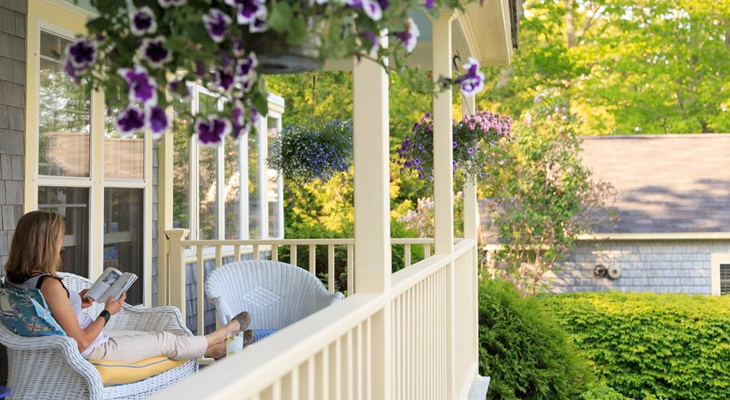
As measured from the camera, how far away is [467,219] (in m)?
6.74

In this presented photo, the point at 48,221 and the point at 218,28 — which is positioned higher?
the point at 218,28

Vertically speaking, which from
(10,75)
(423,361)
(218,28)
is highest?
(10,75)

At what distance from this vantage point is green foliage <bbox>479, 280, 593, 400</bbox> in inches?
314

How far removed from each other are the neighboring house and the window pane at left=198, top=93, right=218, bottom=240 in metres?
8.84

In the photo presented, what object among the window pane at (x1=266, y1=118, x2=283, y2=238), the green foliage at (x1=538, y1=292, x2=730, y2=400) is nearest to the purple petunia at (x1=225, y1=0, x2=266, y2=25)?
the window pane at (x1=266, y1=118, x2=283, y2=238)

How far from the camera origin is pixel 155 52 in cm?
117

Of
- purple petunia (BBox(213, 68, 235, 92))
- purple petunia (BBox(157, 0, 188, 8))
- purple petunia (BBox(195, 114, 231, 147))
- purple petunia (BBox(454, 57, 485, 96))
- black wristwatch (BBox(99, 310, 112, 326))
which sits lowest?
black wristwatch (BBox(99, 310, 112, 326))

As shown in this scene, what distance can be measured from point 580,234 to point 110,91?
45.3 feet

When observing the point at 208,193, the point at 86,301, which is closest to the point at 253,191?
the point at 208,193

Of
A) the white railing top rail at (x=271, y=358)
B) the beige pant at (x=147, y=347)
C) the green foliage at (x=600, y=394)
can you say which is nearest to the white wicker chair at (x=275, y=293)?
the beige pant at (x=147, y=347)

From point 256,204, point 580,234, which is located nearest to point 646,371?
point 580,234

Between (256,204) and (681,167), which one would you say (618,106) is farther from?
(256,204)

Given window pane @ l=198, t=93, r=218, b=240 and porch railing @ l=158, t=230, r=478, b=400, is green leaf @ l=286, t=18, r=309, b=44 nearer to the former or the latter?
porch railing @ l=158, t=230, r=478, b=400

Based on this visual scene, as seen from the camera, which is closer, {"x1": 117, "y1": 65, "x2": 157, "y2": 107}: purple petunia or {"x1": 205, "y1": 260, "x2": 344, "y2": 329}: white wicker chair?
{"x1": 117, "y1": 65, "x2": 157, "y2": 107}: purple petunia
